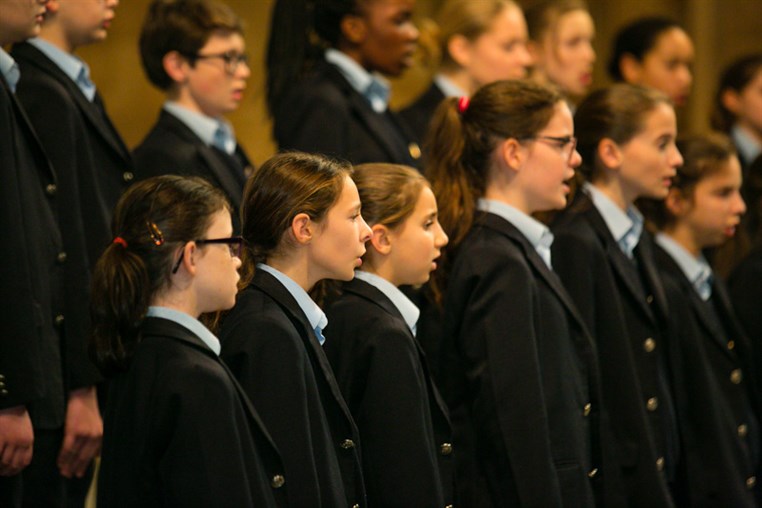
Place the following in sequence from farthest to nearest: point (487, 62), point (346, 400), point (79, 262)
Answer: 1. point (487, 62)
2. point (79, 262)
3. point (346, 400)

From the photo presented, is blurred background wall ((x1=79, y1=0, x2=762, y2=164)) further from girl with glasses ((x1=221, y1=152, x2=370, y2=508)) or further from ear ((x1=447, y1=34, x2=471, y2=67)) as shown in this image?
girl with glasses ((x1=221, y1=152, x2=370, y2=508))

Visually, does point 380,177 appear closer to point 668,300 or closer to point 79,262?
point 79,262

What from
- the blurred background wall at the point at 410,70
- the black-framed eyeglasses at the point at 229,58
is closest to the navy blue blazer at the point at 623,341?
the black-framed eyeglasses at the point at 229,58

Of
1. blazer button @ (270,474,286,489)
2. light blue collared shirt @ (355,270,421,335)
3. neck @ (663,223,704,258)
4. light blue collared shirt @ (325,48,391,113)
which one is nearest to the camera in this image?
blazer button @ (270,474,286,489)

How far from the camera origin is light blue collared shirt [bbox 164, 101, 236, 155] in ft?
13.1

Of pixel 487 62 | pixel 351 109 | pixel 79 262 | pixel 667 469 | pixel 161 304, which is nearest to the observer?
pixel 161 304

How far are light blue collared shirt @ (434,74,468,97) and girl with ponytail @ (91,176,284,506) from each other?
2.35 m

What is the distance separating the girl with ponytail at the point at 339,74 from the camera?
4.40 m

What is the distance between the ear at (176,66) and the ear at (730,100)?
110 inches

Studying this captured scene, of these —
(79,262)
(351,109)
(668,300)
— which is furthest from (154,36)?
(668,300)

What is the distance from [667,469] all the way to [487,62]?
6.17ft

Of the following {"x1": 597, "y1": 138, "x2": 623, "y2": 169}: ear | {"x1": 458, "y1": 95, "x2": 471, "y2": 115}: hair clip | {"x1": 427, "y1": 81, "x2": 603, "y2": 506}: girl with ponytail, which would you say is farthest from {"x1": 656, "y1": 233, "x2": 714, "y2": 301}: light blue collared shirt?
{"x1": 458, "y1": 95, "x2": 471, "y2": 115}: hair clip

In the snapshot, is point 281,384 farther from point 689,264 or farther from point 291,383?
point 689,264

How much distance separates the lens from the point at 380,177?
131 inches
